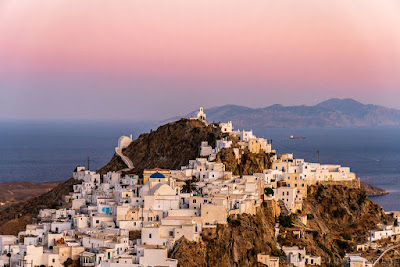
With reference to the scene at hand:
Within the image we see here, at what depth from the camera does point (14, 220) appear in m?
60.6

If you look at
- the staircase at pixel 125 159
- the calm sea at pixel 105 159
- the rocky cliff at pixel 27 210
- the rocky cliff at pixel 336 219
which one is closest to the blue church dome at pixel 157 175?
the rocky cliff at pixel 336 219

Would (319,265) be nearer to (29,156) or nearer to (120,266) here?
(120,266)

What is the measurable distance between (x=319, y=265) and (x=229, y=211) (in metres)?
8.81

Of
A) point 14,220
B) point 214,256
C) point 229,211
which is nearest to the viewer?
point 214,256

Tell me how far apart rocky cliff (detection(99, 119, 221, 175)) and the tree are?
9.91 m

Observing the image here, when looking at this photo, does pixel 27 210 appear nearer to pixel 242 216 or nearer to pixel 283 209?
pixel 283 209

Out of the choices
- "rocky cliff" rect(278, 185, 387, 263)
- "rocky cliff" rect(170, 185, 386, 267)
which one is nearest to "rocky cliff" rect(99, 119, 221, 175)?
"rocky cliff" rect(278, 185, 387, 263)

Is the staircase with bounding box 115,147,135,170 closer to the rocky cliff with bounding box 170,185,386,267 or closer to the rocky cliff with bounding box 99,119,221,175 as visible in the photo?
the rocky cliff with bounding box 99,119,221,175

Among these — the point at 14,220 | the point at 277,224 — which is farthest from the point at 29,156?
the point at 277,224

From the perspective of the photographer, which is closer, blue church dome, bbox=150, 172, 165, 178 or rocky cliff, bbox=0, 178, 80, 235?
blue church dome, bbox=150, 172, 165, 178

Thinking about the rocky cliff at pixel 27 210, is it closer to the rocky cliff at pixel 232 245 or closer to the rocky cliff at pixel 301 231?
the rocky cliff at pixel 232 245

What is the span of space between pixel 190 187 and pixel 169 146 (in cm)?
2023

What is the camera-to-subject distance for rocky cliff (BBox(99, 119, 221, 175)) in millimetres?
69831

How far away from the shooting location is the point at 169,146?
74000 mm
